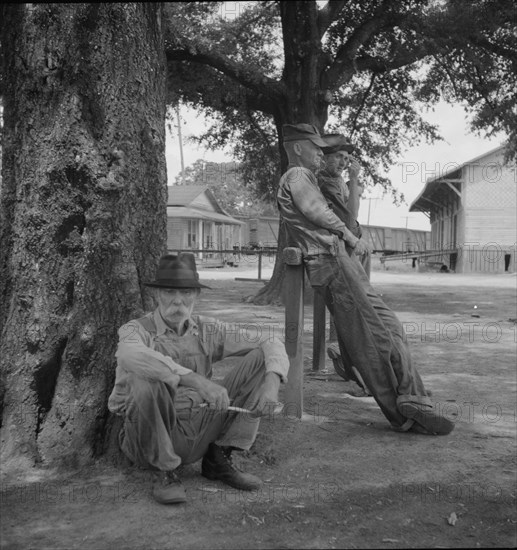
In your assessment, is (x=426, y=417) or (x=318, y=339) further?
(x=318, y=339)

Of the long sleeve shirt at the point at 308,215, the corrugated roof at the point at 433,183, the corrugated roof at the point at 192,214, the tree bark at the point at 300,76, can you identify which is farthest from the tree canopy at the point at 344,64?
the corrugated roof at the point at 192,214

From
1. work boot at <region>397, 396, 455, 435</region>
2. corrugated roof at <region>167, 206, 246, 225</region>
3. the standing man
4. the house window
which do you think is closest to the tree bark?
the standing man

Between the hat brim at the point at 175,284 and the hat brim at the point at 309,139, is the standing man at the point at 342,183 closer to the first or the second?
the hat brim at the point at 309,139

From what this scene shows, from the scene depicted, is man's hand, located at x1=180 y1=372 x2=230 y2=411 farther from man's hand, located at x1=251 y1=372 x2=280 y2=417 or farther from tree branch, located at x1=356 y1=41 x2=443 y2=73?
tree branch, located at x1=356 y1=41 x2=443 y2=73

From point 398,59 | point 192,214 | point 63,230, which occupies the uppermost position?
point 398,59

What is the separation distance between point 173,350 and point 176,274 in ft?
1.43

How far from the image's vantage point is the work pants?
3.53m

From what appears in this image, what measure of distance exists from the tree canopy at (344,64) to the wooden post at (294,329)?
10.1 m

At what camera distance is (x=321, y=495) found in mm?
3863

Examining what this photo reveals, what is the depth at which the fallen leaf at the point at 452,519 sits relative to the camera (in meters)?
3.51

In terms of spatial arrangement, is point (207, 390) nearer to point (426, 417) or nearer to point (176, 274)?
point (176, 274)

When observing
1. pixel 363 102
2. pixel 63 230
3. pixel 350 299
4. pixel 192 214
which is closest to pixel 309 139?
pixel 350 299

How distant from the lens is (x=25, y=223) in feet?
14.1

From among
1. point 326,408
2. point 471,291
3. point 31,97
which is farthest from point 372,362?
point 471,291
